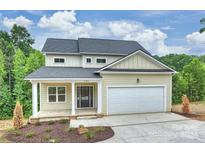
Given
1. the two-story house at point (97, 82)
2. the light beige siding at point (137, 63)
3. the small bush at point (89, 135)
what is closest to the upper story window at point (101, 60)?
the two-story house at point (97, 82)

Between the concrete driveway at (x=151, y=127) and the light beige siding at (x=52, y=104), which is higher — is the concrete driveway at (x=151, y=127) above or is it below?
below

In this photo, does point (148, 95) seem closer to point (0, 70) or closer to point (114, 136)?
point (114, 136)

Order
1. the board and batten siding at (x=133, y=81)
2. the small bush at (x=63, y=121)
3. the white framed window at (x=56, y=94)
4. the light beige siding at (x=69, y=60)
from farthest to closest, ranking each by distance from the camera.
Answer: the light beige siding at (x=69, y=60), the white framed window at (x=56, y=94), the board and batten siding at (x=133, y=81), the small bush at (x=63, y=121)

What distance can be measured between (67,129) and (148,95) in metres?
5.46

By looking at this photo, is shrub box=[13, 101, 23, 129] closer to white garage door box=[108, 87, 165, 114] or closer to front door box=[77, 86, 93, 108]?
front door box=[77, 86, 93, 108]

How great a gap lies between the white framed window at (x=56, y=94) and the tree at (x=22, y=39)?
697cm

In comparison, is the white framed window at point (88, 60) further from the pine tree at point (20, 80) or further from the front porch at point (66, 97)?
the pine tree at point (20, 80)

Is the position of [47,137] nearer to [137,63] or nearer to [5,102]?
[137,63]

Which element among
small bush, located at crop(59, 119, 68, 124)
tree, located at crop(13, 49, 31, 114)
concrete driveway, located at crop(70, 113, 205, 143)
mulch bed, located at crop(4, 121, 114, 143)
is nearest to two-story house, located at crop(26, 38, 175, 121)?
small bush, located at crop(59, 119, 68, 124)

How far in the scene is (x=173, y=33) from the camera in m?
13.7

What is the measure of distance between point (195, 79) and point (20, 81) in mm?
13666

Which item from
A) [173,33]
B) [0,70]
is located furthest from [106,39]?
[0,70]

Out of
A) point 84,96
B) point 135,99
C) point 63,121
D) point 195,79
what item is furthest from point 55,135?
point 195,79

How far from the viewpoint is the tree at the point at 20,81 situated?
41.9 ft
